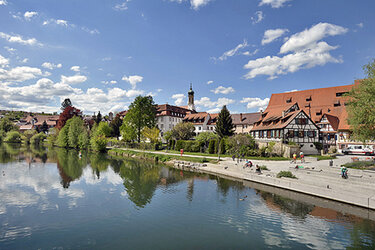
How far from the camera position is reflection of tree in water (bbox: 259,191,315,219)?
18.5m

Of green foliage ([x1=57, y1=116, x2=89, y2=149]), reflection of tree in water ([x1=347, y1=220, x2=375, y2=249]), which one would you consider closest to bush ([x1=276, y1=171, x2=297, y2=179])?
reflection of tree in water ([x1=347, y1=220, x2=375, y2=249])

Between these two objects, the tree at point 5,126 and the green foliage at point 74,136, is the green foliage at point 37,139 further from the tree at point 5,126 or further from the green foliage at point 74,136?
the tree at point 5,126

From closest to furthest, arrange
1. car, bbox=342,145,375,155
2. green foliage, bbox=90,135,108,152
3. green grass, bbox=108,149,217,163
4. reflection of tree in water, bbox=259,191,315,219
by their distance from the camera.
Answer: reflection of tree in water, bbox=259,191,315,219
car, bbox=342,145,375,155
green grass, bbox=108,149,217,163
green foliage, bbox=90,135,108,152

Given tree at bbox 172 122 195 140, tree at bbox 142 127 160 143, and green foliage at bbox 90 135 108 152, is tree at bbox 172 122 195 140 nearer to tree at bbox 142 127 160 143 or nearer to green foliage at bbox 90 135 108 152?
tree at bbox 142 127 160 143

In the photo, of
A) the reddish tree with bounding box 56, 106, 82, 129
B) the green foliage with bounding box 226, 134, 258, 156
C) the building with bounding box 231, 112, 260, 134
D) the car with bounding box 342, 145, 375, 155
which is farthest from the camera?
the reddish tree with bounding box 56, 106, 82, 129

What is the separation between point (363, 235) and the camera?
14.6 metres

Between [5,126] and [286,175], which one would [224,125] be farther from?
[5,126]

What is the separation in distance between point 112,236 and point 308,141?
39.8m

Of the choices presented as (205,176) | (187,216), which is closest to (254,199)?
(187,216)

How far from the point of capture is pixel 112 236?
554 inches

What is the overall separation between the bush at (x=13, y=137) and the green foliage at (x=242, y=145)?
99568mm

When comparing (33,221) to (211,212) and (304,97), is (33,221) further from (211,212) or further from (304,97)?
(304,97)

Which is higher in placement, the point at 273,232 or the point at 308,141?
the point at 308,141

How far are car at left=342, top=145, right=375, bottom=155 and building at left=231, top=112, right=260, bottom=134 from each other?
3078cm
